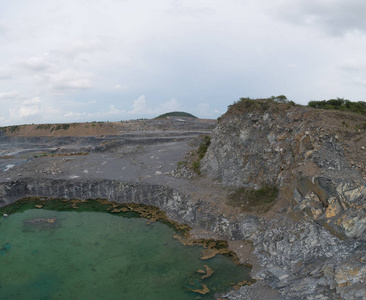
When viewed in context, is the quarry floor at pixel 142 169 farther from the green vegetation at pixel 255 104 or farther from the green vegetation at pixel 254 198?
the green vegetation at pixel 255 104

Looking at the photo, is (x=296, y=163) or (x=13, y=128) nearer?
(x=296, y=163)

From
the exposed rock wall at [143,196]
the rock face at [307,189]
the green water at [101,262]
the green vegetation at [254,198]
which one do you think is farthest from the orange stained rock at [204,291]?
the green vegetation at [254,198]

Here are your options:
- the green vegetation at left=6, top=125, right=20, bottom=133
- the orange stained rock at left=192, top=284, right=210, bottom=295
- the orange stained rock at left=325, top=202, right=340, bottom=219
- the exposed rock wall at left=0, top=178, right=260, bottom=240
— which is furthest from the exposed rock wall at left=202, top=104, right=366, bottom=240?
the green vegetation at left=6, top=125, right=20, bottom=133

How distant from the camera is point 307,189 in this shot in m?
19.2

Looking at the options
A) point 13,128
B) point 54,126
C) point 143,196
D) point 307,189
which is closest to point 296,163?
point 307,189

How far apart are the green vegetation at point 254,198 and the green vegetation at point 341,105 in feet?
38.6

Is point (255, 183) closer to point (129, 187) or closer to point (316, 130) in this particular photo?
point (316, 130)

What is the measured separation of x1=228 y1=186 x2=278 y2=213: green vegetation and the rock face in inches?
34.5

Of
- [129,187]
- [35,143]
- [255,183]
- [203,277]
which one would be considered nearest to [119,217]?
[129,187]

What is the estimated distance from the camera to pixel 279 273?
16.9 meters

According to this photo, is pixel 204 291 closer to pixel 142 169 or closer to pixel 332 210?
pixel 332 210

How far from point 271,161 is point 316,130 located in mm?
5199

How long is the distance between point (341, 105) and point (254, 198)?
14898mm

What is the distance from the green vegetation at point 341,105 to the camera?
25567 mm
